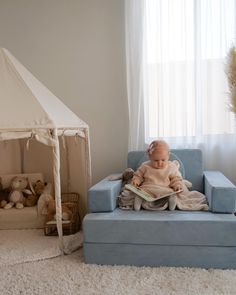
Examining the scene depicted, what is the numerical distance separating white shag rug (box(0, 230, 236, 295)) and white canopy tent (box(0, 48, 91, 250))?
0.87ft

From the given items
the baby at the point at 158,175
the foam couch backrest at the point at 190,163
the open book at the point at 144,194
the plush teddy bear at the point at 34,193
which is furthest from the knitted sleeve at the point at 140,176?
the plush teddy bear at the point at 34,193

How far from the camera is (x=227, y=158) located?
2.90 meters

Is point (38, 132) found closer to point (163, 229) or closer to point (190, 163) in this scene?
point (163, 229)

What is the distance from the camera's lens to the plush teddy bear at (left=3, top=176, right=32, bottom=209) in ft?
9.19

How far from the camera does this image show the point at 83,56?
10.2 feet

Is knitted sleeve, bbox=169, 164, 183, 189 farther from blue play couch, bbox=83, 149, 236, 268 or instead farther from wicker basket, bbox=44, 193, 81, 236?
wicker basket, bbox=44, 193, 81, 236

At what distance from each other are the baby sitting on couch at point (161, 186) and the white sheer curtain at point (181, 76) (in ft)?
1.93

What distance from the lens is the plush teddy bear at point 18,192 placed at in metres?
2.80

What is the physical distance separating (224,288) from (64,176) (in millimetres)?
1894

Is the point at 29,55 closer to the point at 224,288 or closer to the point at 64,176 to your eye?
the point at 64,176

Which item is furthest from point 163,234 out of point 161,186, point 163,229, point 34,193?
point 34,193

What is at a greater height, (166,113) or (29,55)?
(29,55)

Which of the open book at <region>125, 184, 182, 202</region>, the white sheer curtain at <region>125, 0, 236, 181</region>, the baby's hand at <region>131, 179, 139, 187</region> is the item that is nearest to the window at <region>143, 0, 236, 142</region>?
the white sheer curtain at <region>125, 0, 236, 181</region>

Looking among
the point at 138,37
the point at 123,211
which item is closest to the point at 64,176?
the point at 123,211
